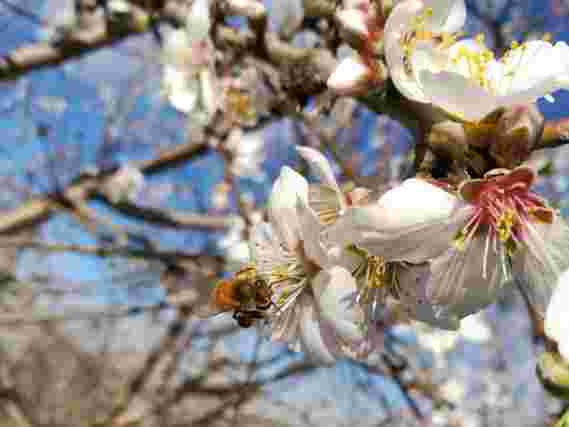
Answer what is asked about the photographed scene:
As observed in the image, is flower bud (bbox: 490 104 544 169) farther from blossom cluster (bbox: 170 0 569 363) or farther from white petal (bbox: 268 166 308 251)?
white petal (bbox: 268 166 308 251)

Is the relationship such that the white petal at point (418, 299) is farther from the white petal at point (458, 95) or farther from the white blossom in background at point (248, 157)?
the white blossom in background at point (248, 157)

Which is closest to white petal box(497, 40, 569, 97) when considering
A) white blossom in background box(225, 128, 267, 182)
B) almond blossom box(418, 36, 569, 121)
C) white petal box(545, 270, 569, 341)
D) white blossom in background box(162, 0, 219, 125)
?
almond blossom box(418, 36, 569, 121)

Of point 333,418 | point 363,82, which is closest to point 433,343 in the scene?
point 363,82

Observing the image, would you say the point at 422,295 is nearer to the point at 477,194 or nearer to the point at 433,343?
the point at 477,194

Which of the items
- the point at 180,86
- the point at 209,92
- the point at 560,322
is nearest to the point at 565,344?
the point at 560,322

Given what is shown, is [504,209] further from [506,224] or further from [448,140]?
[448,140]
